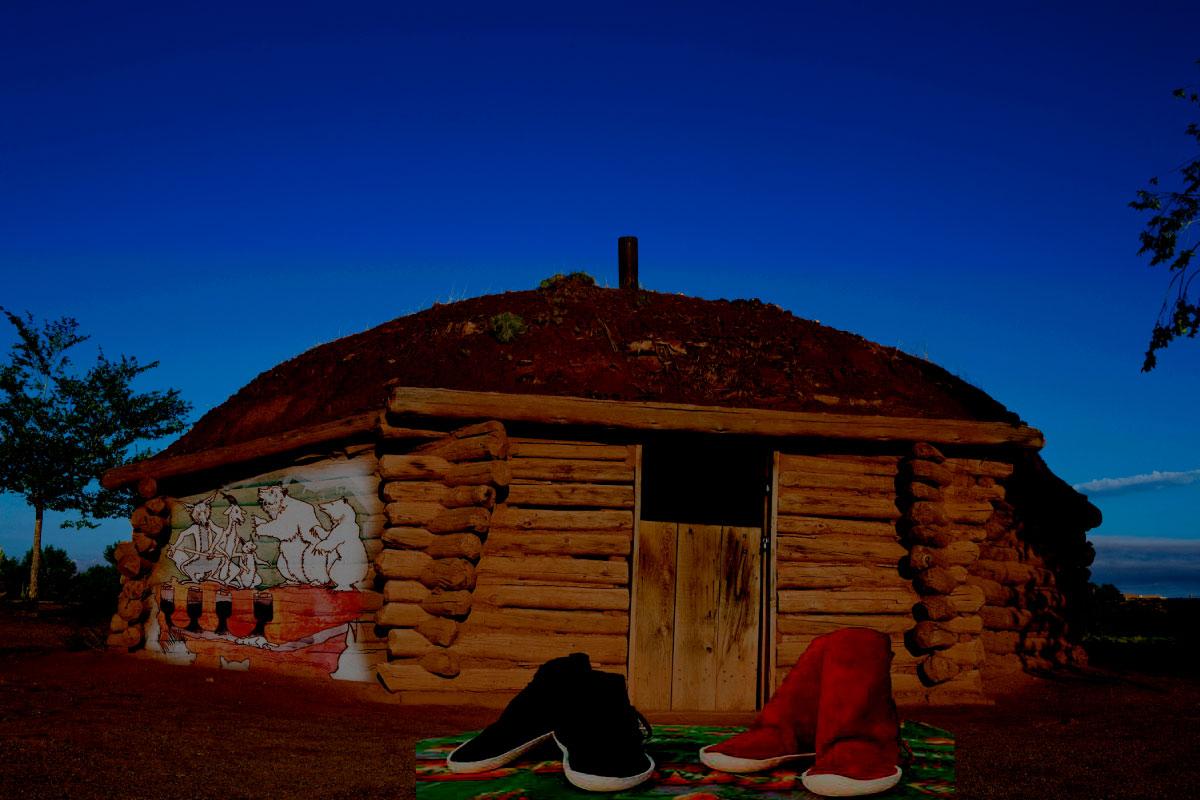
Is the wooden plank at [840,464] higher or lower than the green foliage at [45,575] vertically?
higher

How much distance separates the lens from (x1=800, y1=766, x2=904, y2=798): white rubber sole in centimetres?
240

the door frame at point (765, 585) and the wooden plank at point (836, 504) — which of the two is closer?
the door frame at point (765, 585)

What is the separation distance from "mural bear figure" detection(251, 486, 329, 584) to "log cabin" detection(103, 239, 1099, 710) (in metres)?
0.03

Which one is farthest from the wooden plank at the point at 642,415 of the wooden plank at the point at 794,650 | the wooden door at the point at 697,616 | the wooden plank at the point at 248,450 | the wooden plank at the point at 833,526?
the wooden plank at the point at 794,650

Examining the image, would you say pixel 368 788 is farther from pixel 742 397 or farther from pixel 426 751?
pixel 742 397

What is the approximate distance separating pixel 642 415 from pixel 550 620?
2.22 metres

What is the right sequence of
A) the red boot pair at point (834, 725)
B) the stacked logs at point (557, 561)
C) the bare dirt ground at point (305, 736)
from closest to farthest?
the red boot pair at point (834, 725) < the bare dirt ground at point (305, 736) < the stacked logs at point (557, 561)

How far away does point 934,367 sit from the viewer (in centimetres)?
1343

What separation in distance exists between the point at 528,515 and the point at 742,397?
2745 millimetres

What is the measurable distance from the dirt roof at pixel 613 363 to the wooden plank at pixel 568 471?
854 mm

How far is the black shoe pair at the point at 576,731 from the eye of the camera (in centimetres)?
254

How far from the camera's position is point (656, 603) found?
9.95 m

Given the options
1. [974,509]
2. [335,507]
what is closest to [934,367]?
[974,509]

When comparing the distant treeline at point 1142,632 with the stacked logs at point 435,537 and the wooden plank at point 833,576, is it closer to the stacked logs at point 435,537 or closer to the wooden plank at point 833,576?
the wooden plank at point 833,576
